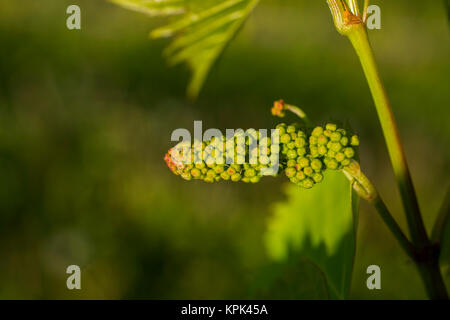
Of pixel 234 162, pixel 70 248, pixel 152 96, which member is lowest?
pixel 70 248

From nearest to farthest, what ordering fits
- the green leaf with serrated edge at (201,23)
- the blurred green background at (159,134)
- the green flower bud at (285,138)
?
1. the green flower bud at (285,138)
2. the green leaf with serrated edge at (201,23)
3. the blurred green background at (159,134)

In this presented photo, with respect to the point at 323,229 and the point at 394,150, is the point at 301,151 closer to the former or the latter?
the point at 394,150

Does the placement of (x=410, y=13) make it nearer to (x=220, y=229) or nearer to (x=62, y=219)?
(x=220, y=229)

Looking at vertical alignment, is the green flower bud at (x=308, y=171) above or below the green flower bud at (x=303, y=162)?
below

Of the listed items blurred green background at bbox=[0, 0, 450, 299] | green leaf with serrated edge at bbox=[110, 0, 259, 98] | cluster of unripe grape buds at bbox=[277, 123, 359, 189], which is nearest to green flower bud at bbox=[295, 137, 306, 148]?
cluster of unripe grape buds at bbox=[277, 123, 359, 189]

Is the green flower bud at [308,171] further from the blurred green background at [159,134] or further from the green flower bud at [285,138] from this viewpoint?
the blurred green background at [159,134]

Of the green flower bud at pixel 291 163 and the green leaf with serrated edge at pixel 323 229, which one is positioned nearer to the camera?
the green flower bud at pixel 291 163

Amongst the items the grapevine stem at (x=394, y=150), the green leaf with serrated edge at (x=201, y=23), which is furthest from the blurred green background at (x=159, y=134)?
the grapevine stem at (x=394, y=150)

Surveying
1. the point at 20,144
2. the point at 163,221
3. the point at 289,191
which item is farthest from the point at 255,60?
the point at 289,191
